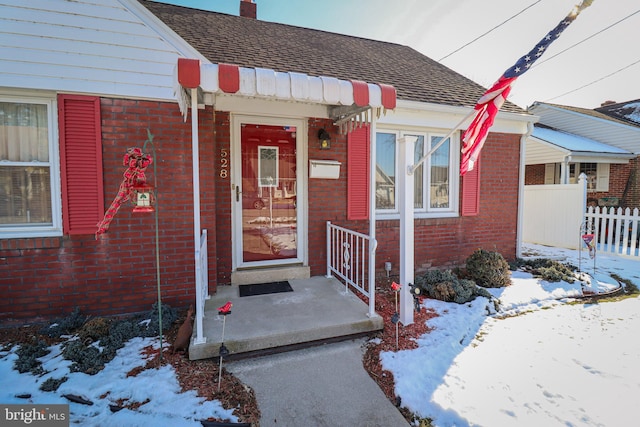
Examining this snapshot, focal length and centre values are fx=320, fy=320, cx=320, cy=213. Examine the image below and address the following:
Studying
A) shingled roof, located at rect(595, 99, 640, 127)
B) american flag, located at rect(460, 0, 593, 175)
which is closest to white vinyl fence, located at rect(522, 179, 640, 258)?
american flag, located at rect(460, 0, 593, 175)

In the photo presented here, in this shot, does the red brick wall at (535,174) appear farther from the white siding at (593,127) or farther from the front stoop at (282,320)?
the front stoop at (282,320)

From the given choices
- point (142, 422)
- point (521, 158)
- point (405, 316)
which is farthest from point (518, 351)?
point (521, 158)

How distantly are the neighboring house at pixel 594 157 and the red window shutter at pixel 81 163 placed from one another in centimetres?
1329

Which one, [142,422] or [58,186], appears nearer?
[142,422]

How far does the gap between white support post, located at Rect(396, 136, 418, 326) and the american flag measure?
602mm

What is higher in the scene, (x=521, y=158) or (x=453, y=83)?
(x=453, y=83)

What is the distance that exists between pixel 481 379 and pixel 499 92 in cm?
261

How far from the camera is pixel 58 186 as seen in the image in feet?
11.7

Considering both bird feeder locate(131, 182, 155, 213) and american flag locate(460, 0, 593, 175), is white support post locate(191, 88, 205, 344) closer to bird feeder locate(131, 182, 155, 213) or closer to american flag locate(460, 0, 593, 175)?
bird feeder locate(131, 182, 155, 213)

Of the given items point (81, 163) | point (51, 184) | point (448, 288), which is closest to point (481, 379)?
point (448, 288)

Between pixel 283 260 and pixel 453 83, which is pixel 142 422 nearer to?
pixel 283 260

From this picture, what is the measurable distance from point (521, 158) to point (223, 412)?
22.4ft

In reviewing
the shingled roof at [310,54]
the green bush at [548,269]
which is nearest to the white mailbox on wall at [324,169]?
the shingled roof at [310,54]

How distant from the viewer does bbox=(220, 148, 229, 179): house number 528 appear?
4426mm
